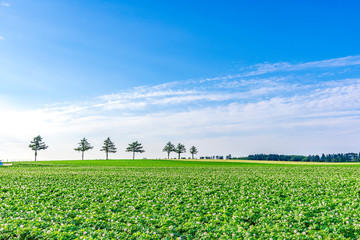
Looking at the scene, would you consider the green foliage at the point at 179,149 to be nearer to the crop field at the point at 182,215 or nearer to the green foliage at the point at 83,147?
the green foliage at the point at 83,147

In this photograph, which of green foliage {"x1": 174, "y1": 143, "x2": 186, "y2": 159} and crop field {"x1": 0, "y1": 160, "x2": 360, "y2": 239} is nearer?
crop field {"x1": 0, "y1": 160, "x2": 360, "y2": 239}

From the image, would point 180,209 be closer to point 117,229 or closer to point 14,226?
point 117,229

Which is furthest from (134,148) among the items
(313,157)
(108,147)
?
(313,157)

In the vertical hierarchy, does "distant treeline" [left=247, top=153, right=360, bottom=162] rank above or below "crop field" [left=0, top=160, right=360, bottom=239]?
below

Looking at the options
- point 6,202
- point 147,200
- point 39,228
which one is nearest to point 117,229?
point 39,228

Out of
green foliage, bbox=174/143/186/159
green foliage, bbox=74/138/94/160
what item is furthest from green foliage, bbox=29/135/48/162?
green foliage, bbox=174/143/186/159

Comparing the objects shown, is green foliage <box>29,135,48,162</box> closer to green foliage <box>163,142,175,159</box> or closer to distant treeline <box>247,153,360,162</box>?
green foliage <box>163,142,175,159</box>

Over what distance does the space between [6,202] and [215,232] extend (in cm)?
1466

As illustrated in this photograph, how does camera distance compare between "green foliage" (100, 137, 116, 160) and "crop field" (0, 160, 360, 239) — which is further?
"green foliage" (100, 137, 116, 160)

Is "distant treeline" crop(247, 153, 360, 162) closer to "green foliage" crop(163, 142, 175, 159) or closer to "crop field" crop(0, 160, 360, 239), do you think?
"green foliage" crop(163, 142, 175, 159)

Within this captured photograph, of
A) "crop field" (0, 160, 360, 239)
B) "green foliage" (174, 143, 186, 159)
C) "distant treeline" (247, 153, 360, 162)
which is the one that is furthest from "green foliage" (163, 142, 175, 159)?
"crop field" (0, 160, 360, 239)

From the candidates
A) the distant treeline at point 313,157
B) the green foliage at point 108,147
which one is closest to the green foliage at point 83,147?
the green foliage at point 108,147

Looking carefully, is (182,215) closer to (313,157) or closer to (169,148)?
(169,148)

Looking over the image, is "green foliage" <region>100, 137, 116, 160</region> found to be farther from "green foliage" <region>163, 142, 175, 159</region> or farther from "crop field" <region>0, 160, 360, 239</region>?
"crop field" <region>0, 160, 360, 239</region>
